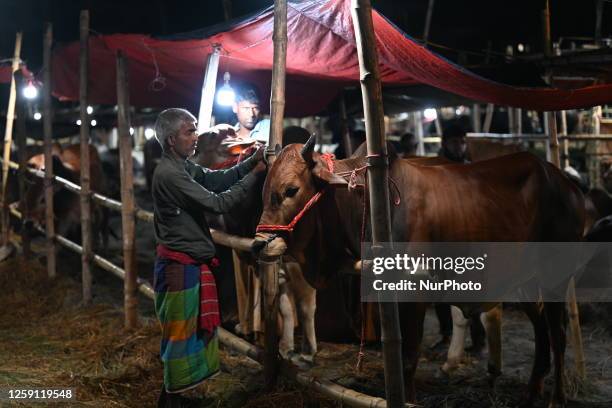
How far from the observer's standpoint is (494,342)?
506 centimetres

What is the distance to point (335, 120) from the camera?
10.2m

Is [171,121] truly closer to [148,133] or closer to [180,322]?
[180,322]

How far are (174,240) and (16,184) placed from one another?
899cm

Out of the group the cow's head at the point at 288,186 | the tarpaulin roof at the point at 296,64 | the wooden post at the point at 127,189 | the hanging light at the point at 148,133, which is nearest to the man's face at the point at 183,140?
the cow's head at the point at 288,186

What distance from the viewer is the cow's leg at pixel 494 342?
196 inches

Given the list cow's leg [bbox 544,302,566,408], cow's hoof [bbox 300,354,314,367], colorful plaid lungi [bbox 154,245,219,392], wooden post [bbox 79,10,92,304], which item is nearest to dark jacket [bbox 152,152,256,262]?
colorful plaid lungi [bbox 154,245,219,392]

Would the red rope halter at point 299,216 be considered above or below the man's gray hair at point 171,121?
below

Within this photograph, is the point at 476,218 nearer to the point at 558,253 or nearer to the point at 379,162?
the point at 558,253

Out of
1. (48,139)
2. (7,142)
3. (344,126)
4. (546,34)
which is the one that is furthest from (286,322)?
(7,142)

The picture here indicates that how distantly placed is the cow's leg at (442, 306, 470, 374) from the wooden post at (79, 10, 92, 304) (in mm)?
4598

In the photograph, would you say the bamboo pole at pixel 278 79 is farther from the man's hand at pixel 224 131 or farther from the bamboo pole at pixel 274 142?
the man's hand at pixel 224 131

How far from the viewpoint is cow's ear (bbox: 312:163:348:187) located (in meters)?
3.71

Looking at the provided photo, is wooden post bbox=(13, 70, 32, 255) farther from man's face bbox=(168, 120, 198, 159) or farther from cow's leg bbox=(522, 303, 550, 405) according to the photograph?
cow's leg bbox=(522, 303, 550, 405)

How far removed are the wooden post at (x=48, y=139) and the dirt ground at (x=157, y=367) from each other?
112 cm
